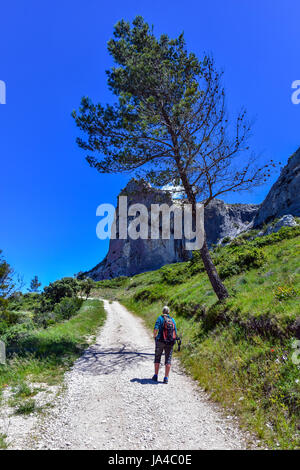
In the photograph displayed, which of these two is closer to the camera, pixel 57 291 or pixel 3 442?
pixel 3 442

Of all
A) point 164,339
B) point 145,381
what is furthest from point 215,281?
point 145,381

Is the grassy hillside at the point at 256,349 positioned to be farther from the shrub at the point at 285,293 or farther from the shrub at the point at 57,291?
the shrub at the point at 57,291

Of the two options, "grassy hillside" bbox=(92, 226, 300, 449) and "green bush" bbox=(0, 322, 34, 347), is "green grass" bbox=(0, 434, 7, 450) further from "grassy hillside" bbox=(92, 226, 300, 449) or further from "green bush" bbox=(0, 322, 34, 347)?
"green bush" bbox=(0, 322, 34, 347)

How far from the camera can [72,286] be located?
1234 inches

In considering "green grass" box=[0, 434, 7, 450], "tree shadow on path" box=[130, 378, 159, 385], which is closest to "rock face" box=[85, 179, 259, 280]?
"tree shadow on path" box=[130, 378, 159, 385]

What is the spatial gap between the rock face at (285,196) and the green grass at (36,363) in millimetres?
29909

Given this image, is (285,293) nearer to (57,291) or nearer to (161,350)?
(161,350)

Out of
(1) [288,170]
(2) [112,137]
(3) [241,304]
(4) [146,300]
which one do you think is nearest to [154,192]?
(2) [112,137]

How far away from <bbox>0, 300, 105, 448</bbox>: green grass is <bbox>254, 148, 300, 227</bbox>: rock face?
29.9m

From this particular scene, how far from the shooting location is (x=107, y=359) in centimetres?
935

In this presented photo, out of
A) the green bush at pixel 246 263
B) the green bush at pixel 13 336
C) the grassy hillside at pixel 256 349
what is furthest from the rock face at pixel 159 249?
the green bush at pixel 13 336

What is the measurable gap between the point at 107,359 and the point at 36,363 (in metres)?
2.78

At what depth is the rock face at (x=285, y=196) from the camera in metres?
31.2

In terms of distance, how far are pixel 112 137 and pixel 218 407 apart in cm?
1156
